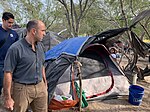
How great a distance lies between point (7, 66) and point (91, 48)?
3.40 metres

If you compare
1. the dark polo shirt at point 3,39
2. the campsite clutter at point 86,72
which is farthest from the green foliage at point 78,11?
the dark polo shirt at point 3,39

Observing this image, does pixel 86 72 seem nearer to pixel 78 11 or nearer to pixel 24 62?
pixel 24 62

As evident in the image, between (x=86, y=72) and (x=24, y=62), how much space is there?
319cm

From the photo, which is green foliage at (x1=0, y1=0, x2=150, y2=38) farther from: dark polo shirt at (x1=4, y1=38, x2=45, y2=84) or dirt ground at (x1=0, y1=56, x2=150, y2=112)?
dark polo shirt at (x1=4, y1=38, x2=45, y2=84)

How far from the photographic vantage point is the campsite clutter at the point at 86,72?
4.46 metres

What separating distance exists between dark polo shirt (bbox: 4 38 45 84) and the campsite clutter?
1.83 m

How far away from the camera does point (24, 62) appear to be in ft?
7.86

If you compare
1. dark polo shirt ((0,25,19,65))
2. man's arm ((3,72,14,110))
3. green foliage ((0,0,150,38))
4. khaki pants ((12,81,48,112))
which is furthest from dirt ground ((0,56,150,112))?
green foliage ((0,0,150,38))

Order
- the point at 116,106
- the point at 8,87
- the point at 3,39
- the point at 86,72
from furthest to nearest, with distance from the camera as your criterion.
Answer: the point at 86,72 < the point at 116,106 < the point at 3,39 < the point at 8,87

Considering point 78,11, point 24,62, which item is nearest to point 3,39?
point 24,62

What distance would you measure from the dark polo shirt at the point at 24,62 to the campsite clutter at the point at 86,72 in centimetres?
183

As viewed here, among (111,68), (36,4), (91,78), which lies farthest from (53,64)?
(36,4)

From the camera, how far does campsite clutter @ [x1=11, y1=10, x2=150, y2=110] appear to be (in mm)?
4465

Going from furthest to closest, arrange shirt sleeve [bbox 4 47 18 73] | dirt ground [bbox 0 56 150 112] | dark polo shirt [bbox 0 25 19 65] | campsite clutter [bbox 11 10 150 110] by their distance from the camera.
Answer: dirt ground [bbox 0 56 150 112] → campsite clutter [bbox 11 10 150 110] → dark polo shirt [bbox 0 25 19 65] → shirt sleeve [bbox 4 47 18 73]
